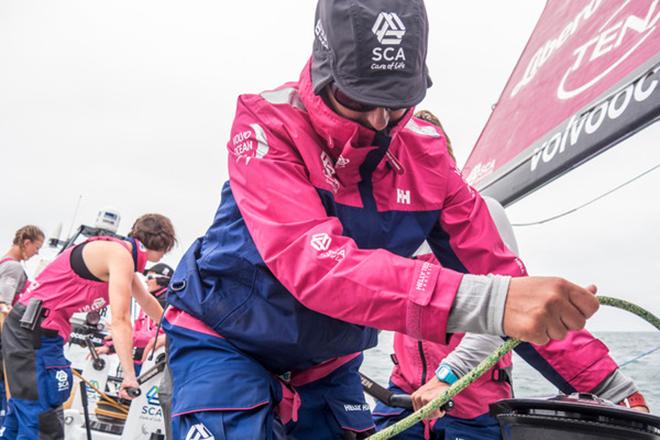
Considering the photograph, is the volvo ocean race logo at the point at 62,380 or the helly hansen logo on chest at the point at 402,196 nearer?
the helly hansen logo on chest at the point at 402,196

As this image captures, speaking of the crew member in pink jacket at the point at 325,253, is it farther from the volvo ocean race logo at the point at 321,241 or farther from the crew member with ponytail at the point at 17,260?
the crew member with ponytail at the point at 17,260

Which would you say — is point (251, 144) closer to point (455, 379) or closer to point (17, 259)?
point (455, 379)

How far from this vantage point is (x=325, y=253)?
1.29 m

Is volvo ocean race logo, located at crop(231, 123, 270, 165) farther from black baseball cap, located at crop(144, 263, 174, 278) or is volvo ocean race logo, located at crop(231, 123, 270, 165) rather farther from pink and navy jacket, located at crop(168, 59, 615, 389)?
black baseball cap, located at crop(144, 263, 174, 278)

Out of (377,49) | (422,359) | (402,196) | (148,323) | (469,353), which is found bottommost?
(148,323)

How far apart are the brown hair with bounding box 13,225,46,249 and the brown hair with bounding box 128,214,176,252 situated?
11.4 ft

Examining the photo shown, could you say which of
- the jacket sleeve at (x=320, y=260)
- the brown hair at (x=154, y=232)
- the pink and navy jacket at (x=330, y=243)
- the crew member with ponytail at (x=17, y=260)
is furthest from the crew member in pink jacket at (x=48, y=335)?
the crew member with ponytail at (x=17, y=260)

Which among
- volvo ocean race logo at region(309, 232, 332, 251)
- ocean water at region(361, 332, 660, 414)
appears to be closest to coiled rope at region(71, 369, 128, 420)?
ocean water at region(361, 332, 660, 414)

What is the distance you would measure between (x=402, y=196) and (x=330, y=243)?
0.48 m

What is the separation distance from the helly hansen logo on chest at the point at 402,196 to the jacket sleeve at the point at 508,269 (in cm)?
16

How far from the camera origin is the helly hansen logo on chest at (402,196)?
67.4 inches

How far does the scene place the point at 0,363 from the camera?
652cm

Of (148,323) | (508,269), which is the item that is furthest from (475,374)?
(148,323)

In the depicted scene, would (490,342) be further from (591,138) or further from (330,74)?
(330,74)
